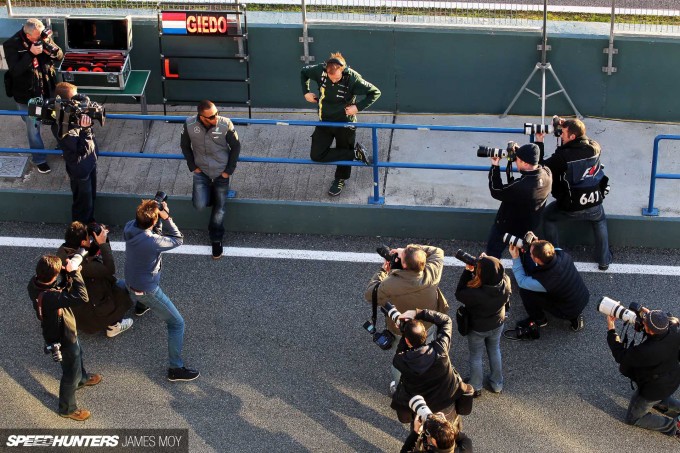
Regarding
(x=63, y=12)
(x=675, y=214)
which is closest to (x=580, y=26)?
(x=675, y=214)

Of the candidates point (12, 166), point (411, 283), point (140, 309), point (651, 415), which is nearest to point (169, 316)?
point (140, 309)

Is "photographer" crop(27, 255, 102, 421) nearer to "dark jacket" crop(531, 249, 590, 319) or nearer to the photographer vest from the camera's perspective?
the photographer vest

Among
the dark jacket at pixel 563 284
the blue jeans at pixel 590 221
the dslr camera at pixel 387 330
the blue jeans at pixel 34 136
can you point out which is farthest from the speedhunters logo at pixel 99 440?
the blue jeans at pixel 590 221

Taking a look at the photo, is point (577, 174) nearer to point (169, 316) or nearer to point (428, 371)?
point (428, 371)

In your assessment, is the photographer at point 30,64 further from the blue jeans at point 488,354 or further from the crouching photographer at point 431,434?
the crouching photographer at point 431,434

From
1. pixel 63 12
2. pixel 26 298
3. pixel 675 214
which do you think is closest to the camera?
pixel 26 298

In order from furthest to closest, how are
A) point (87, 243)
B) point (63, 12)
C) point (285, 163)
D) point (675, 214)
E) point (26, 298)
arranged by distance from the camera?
point (63, 12) < point (285, 163) < point (675, 214) < point (26, 298) < point (87, 243)

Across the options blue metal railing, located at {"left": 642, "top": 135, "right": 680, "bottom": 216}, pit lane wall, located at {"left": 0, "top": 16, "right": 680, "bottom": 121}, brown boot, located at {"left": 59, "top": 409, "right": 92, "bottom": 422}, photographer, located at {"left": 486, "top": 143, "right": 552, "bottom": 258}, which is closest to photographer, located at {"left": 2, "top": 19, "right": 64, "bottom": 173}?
pit lane wall, located at {"left": 0, "top": 16, "right": 680, "bottom": 121}

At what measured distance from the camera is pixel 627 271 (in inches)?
408

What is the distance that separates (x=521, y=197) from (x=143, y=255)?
354cm

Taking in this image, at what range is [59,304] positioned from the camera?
8234mm

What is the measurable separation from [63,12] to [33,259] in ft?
11.4

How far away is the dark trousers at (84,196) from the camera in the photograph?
1066 cm

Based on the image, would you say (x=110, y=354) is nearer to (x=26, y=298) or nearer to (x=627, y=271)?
(x=26, y=298)
